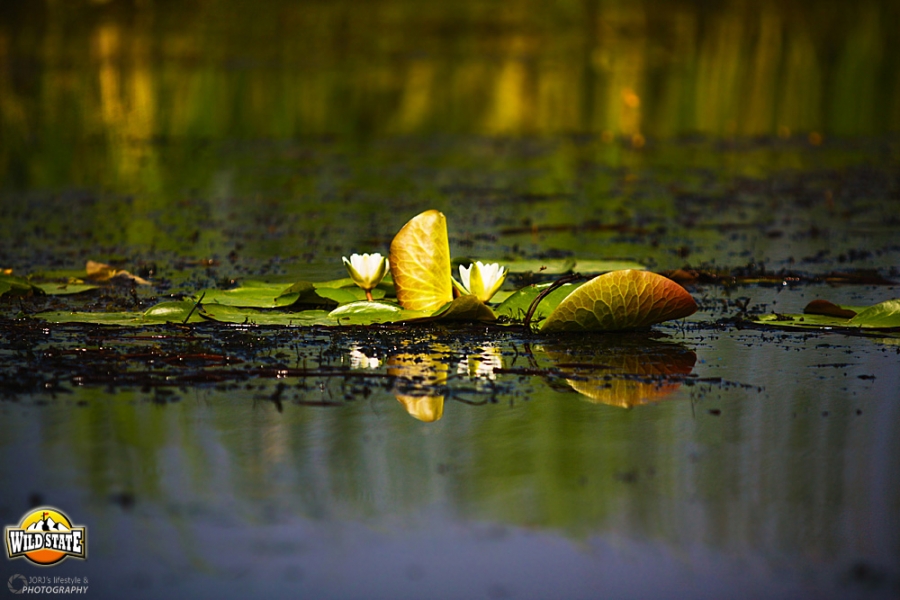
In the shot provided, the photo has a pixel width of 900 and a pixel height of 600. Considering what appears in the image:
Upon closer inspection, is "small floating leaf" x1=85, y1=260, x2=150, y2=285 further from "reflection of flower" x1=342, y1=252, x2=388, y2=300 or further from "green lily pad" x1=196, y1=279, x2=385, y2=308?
"reflection of flower" x1=342, y1=252, x2=388, y2=300

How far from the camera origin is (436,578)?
1841mm

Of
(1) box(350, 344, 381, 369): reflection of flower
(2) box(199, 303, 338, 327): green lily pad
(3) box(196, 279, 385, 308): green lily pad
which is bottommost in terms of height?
(1) box(350, 344, 381, 369): reflection of flower

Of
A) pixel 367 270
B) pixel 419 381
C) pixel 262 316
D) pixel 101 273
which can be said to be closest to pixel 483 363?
pixel 419 381

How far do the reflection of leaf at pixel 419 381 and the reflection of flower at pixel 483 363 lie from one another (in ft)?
0.20

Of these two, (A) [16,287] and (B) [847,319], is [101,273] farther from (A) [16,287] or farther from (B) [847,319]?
(B) [847,319]

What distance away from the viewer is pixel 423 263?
3566 millimetres

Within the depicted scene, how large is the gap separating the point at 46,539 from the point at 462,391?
112 cm

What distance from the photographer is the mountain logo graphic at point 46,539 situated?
198 cm

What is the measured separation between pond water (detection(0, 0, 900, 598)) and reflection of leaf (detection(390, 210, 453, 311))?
0.42 ft

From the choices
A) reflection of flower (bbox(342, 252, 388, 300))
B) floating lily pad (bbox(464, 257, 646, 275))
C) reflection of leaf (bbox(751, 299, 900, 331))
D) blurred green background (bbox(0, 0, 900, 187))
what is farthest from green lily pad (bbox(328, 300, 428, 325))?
blurred green background (bbox(0, 0, 900, 187))

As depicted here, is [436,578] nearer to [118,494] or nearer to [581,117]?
[118,494]

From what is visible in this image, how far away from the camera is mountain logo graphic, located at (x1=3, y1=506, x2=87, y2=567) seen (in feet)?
6.49

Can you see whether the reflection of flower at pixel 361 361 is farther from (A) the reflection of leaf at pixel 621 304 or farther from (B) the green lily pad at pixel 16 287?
(B) the green lily pad at pixel 16 287

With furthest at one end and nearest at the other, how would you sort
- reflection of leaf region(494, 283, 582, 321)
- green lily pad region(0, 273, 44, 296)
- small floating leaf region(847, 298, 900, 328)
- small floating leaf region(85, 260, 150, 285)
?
small floating leaf region(85, 260, 150, 285), green lily pad region(0, 273, 44, 296), reflection of leaf region(494, 283, 582, 321), small floating leaf region(847, 298, 900, 328)
